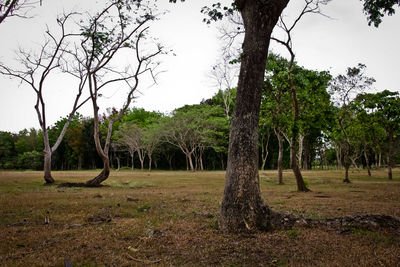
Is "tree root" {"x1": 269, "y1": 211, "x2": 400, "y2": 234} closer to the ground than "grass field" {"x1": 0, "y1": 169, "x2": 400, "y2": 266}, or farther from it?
farther from it

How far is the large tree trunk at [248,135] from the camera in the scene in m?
5.87

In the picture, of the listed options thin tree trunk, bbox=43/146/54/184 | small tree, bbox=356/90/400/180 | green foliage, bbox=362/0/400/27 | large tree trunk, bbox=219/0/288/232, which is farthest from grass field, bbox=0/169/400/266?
small tree, bbox=356/90/400/180

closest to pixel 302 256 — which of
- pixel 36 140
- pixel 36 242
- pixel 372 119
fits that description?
pixel 36 242

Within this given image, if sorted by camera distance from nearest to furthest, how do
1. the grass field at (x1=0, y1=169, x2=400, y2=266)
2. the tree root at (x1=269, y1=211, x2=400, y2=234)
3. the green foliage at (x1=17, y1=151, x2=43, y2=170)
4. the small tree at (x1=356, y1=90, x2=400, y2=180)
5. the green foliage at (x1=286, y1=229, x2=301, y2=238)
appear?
the grass field at (x1=0, y1=169, x2=400, y2=266) < the green foliage at (x1=286, y1=229, x2=301, y2=238) < the tree root at (x1=269, y1=211, x2=400, y2=234) < the small tree at (x1=356, y1=90, x2=400, y2=180) < the green foliage at (x1=17, y1=151, x2=43, y2=170)

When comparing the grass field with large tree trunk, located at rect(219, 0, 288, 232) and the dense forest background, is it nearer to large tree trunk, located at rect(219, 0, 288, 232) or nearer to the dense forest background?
large tree trunk, located at rect(219, 0, 288, 232)

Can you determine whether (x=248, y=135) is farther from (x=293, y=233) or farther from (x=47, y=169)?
(x=47, y=169)

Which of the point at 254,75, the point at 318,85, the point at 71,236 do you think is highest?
the point at 318,85

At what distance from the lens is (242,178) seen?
5980 mm

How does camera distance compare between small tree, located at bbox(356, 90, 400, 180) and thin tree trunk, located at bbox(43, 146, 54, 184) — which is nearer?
thin tree trunk, located at bbox(43, 146, 54, 184)

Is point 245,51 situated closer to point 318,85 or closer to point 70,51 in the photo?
point 318,85

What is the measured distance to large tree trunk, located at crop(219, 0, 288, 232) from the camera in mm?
5871

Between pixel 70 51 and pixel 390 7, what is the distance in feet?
64.4

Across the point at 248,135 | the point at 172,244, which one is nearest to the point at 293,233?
the point at 248,135

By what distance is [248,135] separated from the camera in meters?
6.08
